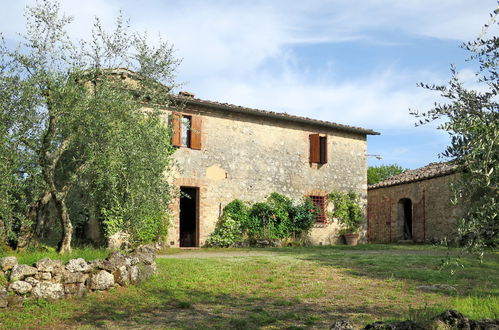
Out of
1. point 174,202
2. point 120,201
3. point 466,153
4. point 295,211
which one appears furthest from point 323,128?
point 466,153

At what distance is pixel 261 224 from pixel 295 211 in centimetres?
168

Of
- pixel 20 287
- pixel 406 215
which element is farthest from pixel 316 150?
pixel 20 287

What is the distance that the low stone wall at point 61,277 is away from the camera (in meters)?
8.34

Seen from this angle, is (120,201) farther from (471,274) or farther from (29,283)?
(471,274)

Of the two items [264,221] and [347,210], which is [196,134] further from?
[347,210]

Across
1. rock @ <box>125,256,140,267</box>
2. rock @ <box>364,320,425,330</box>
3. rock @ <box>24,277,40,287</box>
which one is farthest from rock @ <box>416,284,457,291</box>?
rock @ <box>24,277,40,287</box>

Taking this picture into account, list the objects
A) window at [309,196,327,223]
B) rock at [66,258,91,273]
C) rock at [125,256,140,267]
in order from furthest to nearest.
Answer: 1. window at [309,196,327,223]
2. rock at [125,256,140,267]
3. rock at [66,258,91,273]

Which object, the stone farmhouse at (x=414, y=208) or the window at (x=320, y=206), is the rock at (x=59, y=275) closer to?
the window at (x=320, y=206)

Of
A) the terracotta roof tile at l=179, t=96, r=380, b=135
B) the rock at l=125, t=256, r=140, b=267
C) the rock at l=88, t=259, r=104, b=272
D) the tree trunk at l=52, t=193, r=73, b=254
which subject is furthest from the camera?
the terracotta roof tile at l=179, t=96, r=380, b=135

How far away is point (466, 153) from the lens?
4.66 m

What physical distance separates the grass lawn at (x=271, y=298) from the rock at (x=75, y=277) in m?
0.36

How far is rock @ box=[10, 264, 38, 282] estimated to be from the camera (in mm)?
8430

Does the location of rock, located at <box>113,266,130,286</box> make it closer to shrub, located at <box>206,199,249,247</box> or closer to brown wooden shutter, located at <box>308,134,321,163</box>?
shrub, located at <box>206,199,249,247</box>

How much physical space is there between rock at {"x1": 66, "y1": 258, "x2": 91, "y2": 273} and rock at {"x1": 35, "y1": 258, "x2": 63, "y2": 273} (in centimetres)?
16
